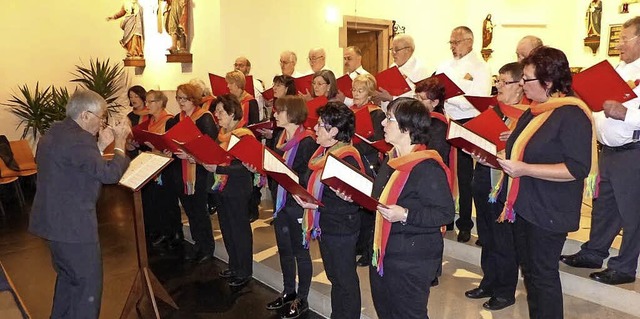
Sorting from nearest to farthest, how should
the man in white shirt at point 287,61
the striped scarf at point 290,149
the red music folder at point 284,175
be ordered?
the red music folder at point 284,175
the striped scarf at point 290,149
the man in white shirt at point 287,61

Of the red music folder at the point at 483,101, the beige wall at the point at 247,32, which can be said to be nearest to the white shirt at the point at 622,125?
the red music folder at the point at 483,101

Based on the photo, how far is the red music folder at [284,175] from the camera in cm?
223

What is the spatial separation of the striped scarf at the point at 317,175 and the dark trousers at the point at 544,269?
0.86 metres

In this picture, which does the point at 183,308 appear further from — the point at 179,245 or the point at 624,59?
the point at 624,59

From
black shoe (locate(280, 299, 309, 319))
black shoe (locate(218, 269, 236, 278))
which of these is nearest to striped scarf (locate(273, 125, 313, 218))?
black shoe (locate(280, 299, 309, 319))

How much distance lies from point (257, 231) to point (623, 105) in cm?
309

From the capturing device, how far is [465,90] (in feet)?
12.4

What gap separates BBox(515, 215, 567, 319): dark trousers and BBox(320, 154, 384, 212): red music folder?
29.2 inches

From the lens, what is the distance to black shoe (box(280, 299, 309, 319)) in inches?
123

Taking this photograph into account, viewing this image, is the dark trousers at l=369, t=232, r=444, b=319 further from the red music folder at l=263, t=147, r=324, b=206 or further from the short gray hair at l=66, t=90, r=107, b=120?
the short gray hair at l=66, t=90, r=107, b=120

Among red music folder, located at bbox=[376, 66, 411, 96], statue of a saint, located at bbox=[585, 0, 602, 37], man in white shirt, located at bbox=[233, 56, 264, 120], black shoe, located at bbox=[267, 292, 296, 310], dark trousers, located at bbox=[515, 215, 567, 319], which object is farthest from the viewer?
statue of a saint, located at bbox=[585, 0, 602, 37]

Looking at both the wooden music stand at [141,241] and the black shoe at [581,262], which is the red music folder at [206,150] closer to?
the wooden music stand at [141,241]

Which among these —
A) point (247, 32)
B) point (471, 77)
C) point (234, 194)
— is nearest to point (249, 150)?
point (234, 194)

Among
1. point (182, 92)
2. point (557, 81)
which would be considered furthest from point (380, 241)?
point (182, 92)
